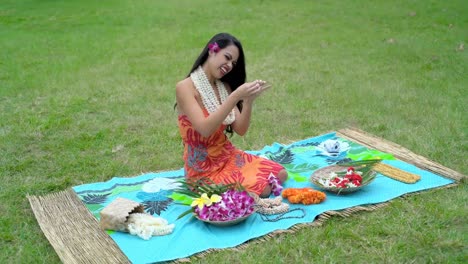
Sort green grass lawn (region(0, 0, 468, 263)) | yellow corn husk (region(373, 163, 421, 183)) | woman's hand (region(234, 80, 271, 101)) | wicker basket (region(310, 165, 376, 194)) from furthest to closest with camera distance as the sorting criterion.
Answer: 1. yellow corn husk (region(373, 163, 421, 183))
2. wicker basket (region(310, 165, 376, 194))
3. woman's hand (region(234, 80, 271, 101))
4. green grass lawn (region(0, 0, 468, 263))

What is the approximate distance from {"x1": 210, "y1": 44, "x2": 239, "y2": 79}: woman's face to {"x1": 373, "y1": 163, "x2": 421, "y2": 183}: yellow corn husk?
1365 mm

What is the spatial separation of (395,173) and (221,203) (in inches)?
56.5

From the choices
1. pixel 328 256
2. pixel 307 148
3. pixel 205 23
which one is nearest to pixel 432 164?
pixel 307 148

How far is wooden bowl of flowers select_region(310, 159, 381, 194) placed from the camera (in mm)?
3812

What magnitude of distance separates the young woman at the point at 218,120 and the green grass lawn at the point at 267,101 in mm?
670

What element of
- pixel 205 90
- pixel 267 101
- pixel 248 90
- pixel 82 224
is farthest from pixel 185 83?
pixel 267 101

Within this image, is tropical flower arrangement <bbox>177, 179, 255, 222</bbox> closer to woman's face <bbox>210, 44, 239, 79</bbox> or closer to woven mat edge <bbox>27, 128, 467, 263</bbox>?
woven mat edge <bbox>27, 128, 467, 263</bbox>

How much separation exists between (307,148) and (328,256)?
184 cm

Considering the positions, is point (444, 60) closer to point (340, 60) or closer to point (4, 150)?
point (340, 60)

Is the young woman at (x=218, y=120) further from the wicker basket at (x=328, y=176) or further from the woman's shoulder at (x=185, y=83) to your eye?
the wicker basket at (x=328, y=176)

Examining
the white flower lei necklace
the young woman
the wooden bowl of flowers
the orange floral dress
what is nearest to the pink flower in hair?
the young woman

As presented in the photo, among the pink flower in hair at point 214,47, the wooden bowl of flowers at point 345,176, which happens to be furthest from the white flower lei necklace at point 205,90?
the wooden bowl of flowers at point 345,176

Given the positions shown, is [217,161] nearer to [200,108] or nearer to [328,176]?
[200,108]

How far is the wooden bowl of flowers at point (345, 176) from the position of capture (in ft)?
12.5
